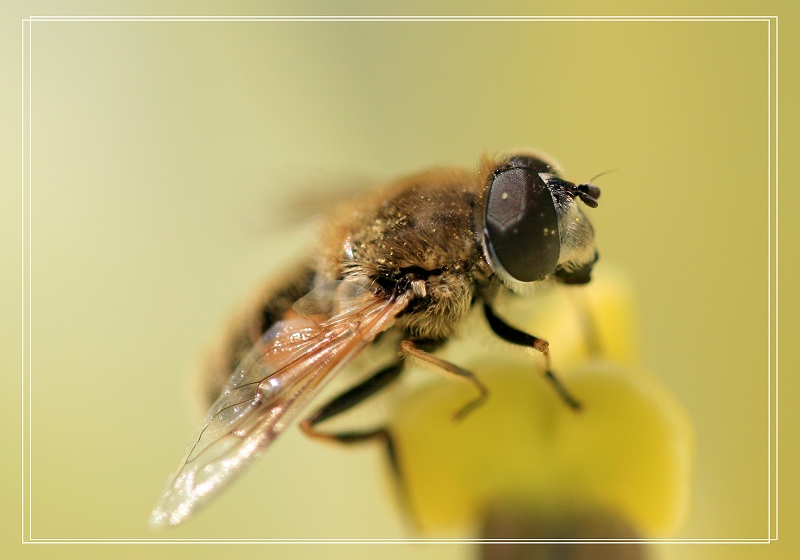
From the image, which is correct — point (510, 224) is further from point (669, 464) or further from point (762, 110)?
point (762, 110)

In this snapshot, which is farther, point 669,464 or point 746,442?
point 746,442

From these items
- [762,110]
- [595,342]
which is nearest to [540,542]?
[595,342]

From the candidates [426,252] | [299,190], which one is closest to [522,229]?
[426,252]

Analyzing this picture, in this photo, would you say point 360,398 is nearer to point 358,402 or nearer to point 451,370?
point 358,402

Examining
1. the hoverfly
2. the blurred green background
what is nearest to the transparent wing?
the hoverfly

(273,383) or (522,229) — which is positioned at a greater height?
(522,229)

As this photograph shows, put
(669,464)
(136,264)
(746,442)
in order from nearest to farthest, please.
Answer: (669,464) < (746,442) < (136,264)
